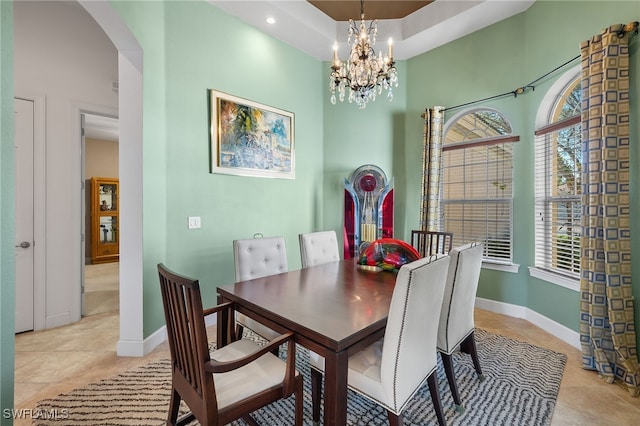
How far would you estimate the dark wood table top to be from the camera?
4.22ft

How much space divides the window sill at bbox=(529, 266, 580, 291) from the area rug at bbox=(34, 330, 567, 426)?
71cm

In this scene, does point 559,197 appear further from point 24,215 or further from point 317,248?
point 24,215

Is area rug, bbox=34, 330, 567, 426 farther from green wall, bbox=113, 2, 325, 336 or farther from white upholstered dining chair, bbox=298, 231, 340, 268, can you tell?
white upholstered dining chair, bbox=298, 231, 340, 268

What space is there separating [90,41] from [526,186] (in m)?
5.11

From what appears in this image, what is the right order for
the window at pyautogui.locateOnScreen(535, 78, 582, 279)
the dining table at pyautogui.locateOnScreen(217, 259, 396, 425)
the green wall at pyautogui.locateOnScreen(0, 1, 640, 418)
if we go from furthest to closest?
the window at pyautogui.locateOnScreen(535, 78, 582, 279), the green wall at pyautogui.locateOnScreen(0, 1, 640, 418), the dining table at pyautogui.locateOnScreen(217, 259, 396, 425)

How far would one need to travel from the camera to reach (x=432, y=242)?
319cm

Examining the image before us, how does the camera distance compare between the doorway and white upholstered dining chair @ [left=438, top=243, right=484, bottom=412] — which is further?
the doorway

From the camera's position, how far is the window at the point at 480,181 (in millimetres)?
3465

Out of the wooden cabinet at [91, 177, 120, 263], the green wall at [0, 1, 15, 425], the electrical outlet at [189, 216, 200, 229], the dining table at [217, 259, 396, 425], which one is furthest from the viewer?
the wooden cabinet at [91, 177, 120, 263]

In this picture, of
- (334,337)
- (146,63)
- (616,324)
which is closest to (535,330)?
(616,324)

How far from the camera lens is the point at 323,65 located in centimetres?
422

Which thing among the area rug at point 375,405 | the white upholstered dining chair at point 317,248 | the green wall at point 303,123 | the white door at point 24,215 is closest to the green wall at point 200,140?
the green wall at point 303,123

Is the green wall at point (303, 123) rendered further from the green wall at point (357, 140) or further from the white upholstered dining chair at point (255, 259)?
the white upholstered dining chair at point (255, 259)

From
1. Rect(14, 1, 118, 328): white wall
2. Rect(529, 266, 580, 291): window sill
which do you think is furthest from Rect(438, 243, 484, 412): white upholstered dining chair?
Rect(14, 1, 118, 328): white wall
